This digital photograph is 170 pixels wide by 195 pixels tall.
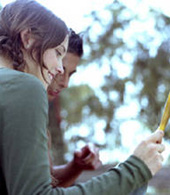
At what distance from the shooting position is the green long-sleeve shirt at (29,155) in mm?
718

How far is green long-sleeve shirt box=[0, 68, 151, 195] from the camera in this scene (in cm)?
72

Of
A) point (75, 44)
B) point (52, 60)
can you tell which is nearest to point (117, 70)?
point (75, 44)

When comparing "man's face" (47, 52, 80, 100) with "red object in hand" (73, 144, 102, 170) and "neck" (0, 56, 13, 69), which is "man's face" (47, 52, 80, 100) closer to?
"red object in hand" (73, 144, 102, 170)

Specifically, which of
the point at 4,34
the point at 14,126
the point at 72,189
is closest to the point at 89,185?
the point at 72,189

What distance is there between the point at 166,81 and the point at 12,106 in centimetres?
424

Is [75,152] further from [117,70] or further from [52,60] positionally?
[117,70]

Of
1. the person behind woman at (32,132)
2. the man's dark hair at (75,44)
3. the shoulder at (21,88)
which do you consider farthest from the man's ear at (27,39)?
the man's dark hair at (75,44)

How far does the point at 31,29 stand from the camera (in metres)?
0.92

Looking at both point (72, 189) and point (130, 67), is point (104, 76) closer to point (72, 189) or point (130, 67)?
point (130, 67)

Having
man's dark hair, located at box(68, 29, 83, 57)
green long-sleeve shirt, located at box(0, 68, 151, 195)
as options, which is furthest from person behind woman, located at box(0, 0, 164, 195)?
man's dark hair, located at box(68, 29, 83, 57)

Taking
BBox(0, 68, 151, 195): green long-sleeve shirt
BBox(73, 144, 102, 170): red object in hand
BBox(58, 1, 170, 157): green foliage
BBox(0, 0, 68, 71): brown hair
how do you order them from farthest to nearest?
1. BBox(58, 1, 170, 157): green foliage
2. BBox(73, 144, 102, 170): red object in hand
3. BBox(0, 0, 68, 71): brown hair
4. BBox(0, 68, 151, 195): green long-sleeve shirt

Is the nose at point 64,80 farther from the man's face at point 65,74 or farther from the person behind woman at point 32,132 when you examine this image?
the person behind woman at point 32,132

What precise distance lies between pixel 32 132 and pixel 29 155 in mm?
47

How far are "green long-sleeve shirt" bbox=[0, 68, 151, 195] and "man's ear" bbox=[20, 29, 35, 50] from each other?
15cm
